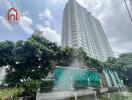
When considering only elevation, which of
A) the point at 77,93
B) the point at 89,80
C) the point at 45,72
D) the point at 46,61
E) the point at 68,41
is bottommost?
the point at 77,93

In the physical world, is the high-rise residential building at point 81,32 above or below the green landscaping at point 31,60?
above

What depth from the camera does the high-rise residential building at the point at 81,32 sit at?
58.9 m

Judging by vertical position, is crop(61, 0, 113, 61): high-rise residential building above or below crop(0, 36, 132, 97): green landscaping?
above

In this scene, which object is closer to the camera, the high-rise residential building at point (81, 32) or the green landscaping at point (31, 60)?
the green landscaping at point (31, 60)

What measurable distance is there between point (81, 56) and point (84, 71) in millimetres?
4422

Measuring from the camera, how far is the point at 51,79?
15.6m

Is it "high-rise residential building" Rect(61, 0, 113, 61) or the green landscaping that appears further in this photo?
"high-rise residential building" Rect(61, 0, 113, 61)

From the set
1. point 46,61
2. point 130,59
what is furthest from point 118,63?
point 46,61

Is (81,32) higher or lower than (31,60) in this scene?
higher

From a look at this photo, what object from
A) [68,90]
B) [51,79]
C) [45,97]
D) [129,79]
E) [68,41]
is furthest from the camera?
[68,41]

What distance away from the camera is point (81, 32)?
59.5 metres

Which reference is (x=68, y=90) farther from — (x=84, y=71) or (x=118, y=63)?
(x=118, y=63)

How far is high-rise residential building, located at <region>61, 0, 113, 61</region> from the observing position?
58.9 m

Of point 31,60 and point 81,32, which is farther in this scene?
point 81,32
